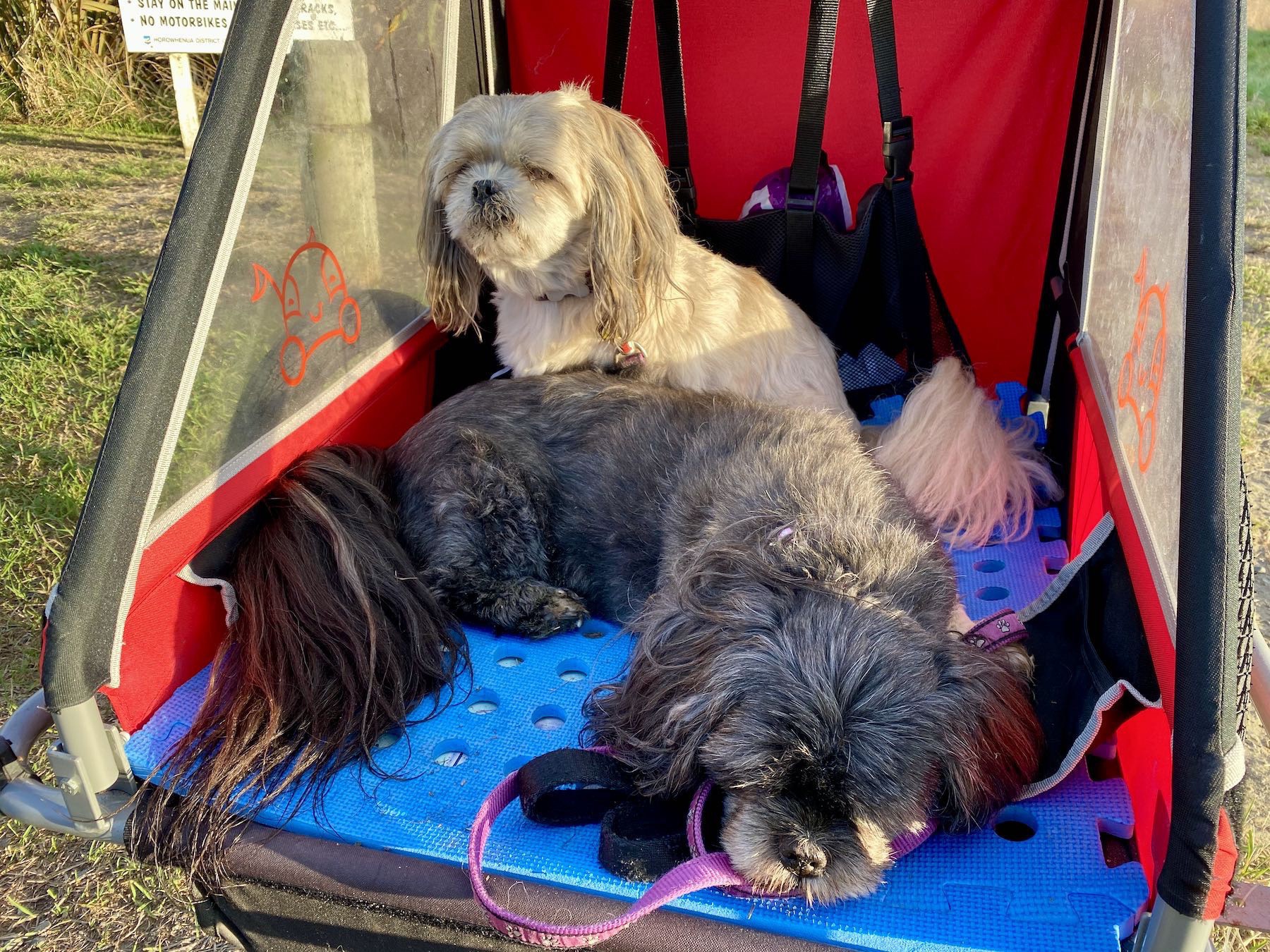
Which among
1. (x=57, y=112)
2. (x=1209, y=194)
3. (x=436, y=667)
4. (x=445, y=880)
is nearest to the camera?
(x=1209, y=194)

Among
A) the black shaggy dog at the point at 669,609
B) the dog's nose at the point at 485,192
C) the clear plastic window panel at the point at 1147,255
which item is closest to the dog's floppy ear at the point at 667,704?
the black shaggy dog at the point at 669,609

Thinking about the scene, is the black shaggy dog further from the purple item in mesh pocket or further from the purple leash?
the purple item in mesh pocket

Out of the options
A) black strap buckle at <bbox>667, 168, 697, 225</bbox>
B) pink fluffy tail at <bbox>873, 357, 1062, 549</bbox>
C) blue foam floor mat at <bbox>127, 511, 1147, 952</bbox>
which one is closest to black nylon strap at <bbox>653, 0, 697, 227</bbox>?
black strap buckle at <bbox>667, 168, 697, 225</bbox>

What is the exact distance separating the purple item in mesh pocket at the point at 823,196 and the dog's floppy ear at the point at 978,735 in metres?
2.18

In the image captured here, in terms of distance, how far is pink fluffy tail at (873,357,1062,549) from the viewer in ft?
9.51

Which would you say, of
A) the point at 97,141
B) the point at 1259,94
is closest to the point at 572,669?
the point at 97,141

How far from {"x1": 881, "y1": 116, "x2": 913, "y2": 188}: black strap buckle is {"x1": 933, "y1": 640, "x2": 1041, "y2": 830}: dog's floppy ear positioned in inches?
79.2

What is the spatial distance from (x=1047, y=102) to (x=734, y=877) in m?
2.98

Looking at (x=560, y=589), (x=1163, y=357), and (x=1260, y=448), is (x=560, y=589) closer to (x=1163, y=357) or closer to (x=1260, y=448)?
(x=1163, y=357)

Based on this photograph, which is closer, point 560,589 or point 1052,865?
point 1052,865

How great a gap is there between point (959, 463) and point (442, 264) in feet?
5.46

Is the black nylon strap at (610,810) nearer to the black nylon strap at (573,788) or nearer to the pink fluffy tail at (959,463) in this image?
the black nylon strap at (573,788)

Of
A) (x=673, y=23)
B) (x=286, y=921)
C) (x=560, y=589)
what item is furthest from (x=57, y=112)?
(x=286, y=921)

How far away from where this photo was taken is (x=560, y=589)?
2.71 meters
